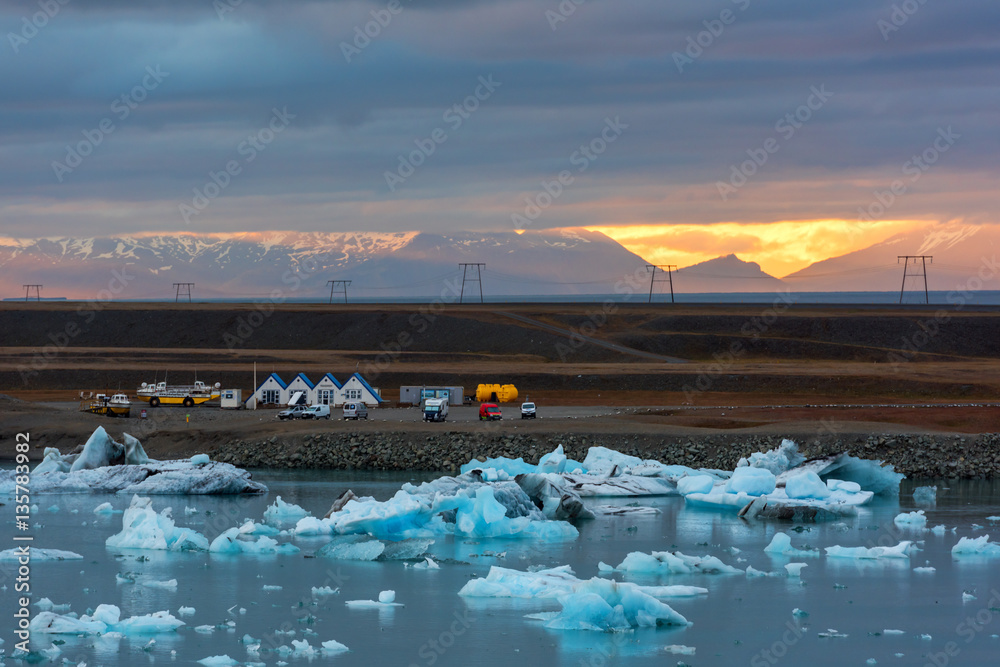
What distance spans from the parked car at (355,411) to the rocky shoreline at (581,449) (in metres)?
6.47

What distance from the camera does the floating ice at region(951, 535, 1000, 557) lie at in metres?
24.1

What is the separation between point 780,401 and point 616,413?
12.1 m

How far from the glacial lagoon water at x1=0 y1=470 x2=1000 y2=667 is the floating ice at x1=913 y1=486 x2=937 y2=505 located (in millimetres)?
3184

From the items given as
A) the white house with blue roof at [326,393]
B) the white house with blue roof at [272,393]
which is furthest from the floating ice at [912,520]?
the white house with blue roof at [272,393]

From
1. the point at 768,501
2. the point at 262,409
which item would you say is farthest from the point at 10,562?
the point at 262,409

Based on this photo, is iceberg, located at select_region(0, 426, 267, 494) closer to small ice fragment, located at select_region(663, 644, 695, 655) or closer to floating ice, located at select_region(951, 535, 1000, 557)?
small ice fragment, located at select_region(663, 644, 695, 655)

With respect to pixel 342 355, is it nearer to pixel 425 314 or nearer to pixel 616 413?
A: pixel 425 314

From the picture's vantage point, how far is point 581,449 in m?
40.2

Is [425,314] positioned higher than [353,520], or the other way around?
[425,314]

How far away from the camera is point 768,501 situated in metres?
30.5

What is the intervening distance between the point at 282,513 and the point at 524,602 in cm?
1005

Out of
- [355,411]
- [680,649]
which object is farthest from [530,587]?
[355,411]

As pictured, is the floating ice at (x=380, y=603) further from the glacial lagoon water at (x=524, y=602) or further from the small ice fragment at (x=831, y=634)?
the small ice fragment at (x=831, y=634)

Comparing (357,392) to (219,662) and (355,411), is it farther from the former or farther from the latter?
(219,662)
